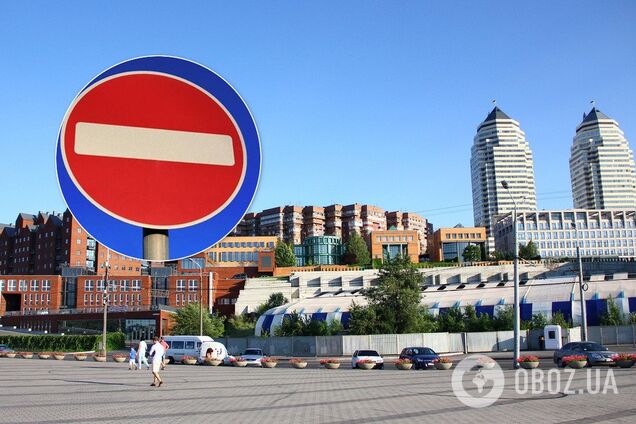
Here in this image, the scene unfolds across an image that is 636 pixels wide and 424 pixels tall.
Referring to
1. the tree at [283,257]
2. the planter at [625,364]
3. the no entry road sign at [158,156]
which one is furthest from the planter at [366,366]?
the tree at [283,257]

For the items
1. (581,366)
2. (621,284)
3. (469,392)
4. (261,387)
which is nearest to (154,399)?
(261,387)

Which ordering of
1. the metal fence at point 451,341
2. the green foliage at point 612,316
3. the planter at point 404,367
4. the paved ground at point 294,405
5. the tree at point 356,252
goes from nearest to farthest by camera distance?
the paved ground at point 294,405
the planter at point 404,367
the metal fence at point 451,341
the green foliage at point 612,316
the tree at point 356,252

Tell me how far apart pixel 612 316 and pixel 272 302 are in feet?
200

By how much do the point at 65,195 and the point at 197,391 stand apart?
16527mm

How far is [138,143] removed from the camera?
3529 millimetres

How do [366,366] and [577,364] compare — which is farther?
[366,366]

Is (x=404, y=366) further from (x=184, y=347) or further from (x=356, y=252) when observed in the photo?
(x=356, y=252)

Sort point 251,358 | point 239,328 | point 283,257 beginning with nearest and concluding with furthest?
point 251,358 < point 239,328 < point 283,257

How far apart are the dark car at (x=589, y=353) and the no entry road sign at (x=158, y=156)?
1287 inches

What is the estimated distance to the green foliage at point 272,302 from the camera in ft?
348

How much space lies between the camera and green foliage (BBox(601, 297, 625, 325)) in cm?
5994

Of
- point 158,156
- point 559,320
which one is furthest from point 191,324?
point 158,156

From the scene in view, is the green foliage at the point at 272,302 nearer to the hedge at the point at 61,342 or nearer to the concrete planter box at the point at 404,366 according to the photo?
the hedge at the point at 61,342

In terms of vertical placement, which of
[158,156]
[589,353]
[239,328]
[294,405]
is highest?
[158,156]
